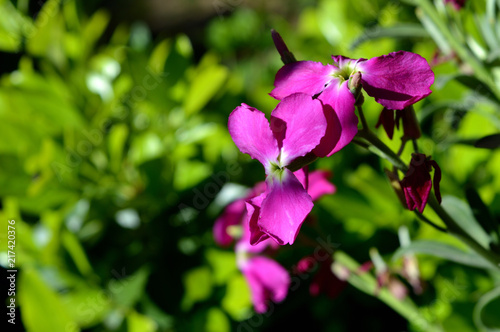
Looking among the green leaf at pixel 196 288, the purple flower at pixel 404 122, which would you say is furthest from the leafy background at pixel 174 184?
the purple flower at pixel 404 122

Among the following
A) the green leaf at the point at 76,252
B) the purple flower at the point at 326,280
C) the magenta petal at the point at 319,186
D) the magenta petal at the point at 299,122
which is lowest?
the green leaf at the point at 76,252

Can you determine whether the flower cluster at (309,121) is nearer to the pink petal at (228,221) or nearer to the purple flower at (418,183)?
the purple flower at (418,183)

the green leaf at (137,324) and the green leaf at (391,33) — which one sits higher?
the green leaf at (391,33)

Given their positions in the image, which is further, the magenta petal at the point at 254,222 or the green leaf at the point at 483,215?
the green leaf at the point at 483,215

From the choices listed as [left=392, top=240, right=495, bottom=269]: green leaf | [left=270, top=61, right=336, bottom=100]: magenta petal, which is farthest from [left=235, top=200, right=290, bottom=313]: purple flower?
[left=270, top=61, right=336, bottom=100]: magenta petal

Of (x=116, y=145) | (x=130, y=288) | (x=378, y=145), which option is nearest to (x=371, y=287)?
(x=378, y=145)

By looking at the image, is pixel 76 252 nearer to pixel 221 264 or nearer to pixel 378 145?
pixel 221 264
